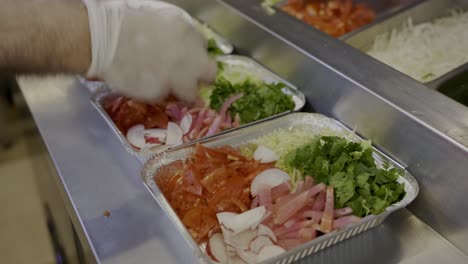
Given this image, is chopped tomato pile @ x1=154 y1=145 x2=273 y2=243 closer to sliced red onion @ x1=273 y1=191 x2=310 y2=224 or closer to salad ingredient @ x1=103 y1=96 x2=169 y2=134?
sliced red onion @ x1=273 y1=191 x2=310 y2=224

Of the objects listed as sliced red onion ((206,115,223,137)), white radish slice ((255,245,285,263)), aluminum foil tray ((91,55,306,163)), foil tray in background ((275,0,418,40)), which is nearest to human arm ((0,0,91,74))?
aluminum foil tray ((91,55,306,163))

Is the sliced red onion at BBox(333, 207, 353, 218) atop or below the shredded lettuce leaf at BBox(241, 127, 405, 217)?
below

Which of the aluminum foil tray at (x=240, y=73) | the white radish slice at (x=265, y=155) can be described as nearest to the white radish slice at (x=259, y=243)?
the white radish slice at (x=265, y=155)

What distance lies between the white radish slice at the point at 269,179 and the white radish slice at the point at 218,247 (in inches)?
5.4

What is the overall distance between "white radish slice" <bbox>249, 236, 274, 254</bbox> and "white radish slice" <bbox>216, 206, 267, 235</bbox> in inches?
1.2

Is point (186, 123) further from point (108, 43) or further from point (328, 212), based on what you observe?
point (328, 212)

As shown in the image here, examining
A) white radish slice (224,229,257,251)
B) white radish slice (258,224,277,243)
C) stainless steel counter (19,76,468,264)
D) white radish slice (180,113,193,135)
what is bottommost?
stainless steel counter (19,76,468,264)

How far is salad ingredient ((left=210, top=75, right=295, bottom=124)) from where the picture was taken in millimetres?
1429

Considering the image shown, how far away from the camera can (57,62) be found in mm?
1160

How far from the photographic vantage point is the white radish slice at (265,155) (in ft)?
4.07

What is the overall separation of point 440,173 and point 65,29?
0.90 m

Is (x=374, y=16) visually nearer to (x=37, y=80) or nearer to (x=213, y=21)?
(x=213, y=21)

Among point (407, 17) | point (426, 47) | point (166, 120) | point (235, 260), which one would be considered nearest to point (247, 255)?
point (235, 260)

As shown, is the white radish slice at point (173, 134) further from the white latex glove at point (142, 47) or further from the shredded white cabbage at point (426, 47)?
the shredded white cabbage at point (426, 47)
